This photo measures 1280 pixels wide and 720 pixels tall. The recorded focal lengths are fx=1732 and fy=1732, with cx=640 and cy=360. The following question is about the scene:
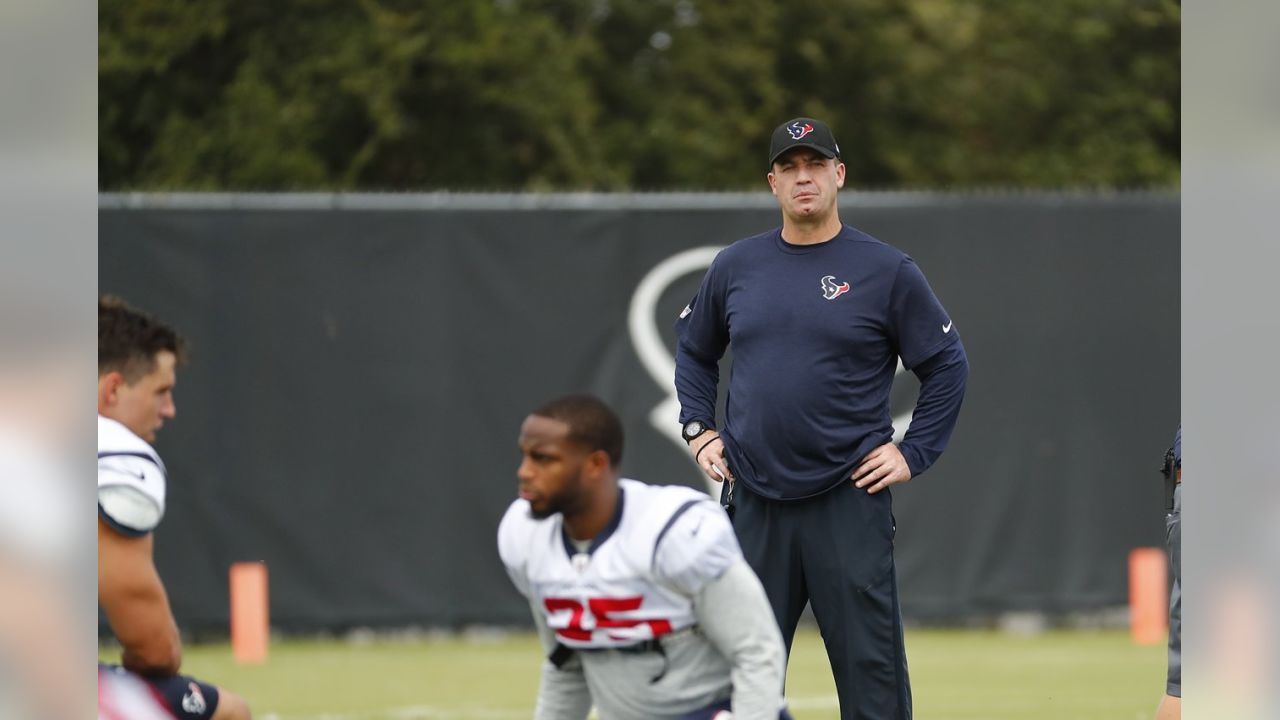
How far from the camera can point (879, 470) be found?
4.90 metres

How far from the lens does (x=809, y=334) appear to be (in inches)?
195

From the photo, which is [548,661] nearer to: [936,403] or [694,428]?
[694,428]

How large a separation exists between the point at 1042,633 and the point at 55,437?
359 inches

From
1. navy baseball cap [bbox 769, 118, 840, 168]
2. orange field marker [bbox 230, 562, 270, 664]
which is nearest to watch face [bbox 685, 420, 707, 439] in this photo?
navy baseball cap [bbox 769, 118, 840, 168]

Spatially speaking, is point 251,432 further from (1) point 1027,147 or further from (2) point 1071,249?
(1) point 1027,147

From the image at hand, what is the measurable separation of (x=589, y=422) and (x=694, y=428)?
53.4 inches

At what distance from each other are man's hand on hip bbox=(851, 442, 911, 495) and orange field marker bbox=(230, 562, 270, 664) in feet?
19.4

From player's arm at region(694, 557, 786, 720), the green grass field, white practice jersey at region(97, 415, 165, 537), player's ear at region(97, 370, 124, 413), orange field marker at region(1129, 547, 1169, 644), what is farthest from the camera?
orange field marker at region(1129, 547, 1169, 644)

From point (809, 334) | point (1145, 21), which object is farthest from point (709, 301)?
point (1145, 21)

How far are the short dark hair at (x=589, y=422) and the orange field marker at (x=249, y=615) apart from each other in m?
6.48

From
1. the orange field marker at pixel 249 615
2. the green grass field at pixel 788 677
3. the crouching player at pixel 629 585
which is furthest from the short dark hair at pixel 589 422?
the orange field marker at pixel 249 615

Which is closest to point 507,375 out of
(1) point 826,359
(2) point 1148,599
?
(2) point 1148,599

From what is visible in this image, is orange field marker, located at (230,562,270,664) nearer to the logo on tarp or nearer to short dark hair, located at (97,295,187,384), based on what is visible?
short dark hair, located at (97,295,187,384)

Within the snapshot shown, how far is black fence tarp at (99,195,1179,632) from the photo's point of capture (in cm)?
1074
